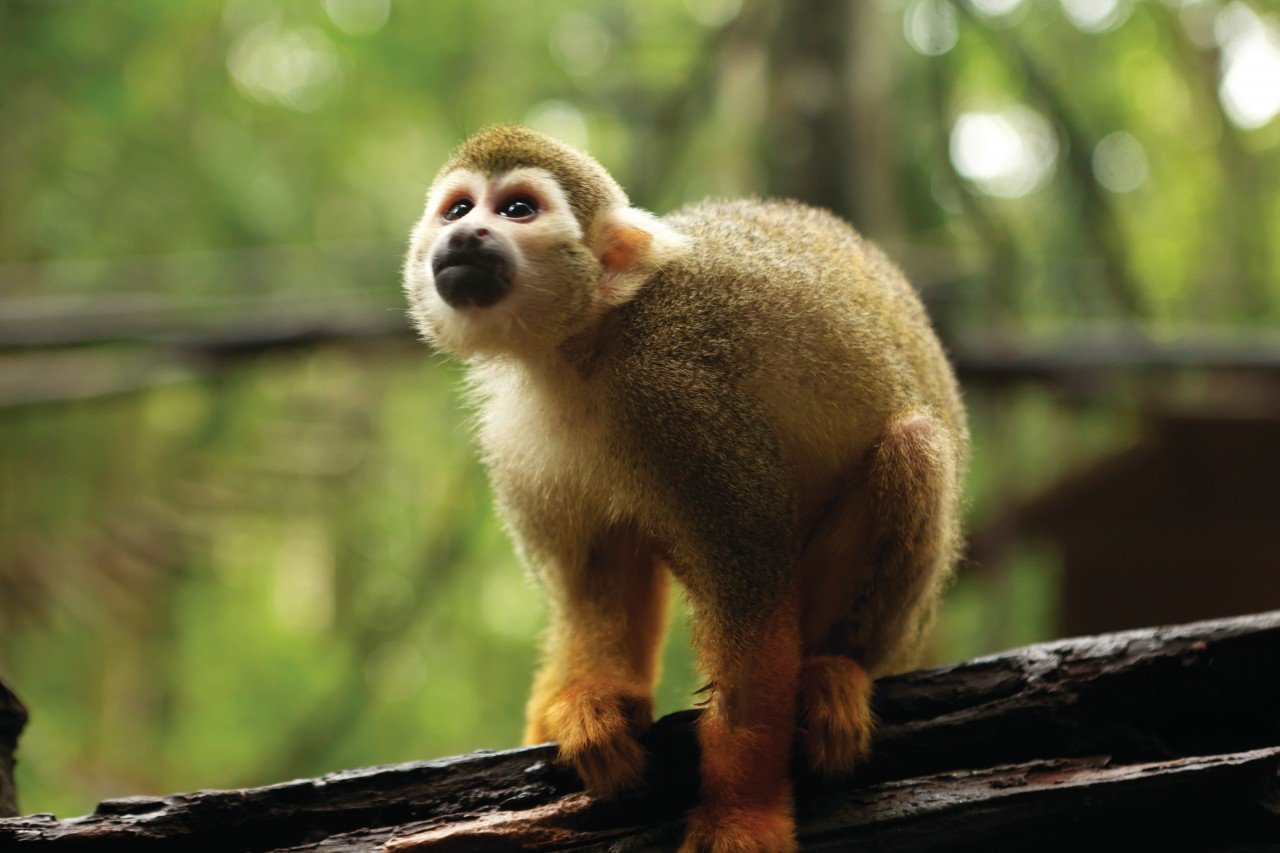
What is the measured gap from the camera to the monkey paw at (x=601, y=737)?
265 centimetres

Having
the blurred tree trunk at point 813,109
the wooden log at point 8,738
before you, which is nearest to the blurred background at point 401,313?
the blurred tree trunk at point 813,109

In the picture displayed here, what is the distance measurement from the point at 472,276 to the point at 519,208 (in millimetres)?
279

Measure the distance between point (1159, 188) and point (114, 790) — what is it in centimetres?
842

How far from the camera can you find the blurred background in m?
5.63

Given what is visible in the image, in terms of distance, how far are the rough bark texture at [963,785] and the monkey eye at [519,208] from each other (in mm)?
1442

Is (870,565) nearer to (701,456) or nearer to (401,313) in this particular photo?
(701,456)

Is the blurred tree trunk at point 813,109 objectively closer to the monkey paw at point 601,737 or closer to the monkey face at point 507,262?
the monkey face at point 507,262

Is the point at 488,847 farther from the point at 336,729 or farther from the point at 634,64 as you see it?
the point at 634,64

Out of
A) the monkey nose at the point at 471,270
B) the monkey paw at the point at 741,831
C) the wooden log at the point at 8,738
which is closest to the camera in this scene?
the monkey paw at the point at 741,831

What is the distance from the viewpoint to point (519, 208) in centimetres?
290

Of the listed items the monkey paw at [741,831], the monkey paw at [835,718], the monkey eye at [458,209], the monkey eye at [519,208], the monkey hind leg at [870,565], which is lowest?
the monkey paw at [741,831]

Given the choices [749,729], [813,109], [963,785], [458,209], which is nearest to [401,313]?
[458,209]

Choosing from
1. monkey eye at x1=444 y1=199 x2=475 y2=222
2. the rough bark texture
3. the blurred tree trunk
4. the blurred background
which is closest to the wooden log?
the rough bark texture

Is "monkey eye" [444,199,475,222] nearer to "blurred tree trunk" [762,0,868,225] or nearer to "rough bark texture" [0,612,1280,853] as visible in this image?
"rough bark texture" [0,612,1280,853]
